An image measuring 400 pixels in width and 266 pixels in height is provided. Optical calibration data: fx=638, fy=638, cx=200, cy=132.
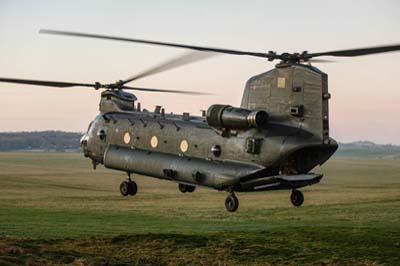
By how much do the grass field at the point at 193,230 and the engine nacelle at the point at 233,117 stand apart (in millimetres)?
23683

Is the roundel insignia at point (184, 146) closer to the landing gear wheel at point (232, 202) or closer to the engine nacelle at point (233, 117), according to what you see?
the engine nacelle at point (233, 117)

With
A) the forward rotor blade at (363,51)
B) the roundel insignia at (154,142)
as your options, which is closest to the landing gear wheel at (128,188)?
the roundel insignia at (154,142)

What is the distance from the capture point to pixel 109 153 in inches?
1203

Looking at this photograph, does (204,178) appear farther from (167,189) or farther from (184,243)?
(167,189)

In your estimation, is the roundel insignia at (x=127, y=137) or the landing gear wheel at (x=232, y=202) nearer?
the landing gear wheel at (x=232, y=202)

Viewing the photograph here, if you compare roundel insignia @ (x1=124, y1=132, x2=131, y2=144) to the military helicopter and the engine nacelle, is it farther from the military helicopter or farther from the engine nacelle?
the engine nacelle

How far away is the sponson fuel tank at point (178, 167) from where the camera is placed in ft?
82.4

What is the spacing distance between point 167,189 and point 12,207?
148 feet

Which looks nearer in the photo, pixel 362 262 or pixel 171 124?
pixel 171 124

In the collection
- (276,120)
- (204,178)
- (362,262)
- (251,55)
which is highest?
(251,55)

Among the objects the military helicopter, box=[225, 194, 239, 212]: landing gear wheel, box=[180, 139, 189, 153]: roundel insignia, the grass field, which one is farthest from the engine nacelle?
the grass field

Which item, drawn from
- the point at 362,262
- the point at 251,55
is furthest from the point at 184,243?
the point at 251,55

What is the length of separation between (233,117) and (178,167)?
12.2 ft

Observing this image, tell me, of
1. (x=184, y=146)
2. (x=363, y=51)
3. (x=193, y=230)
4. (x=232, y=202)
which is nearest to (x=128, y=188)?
(x=184, y=146)
